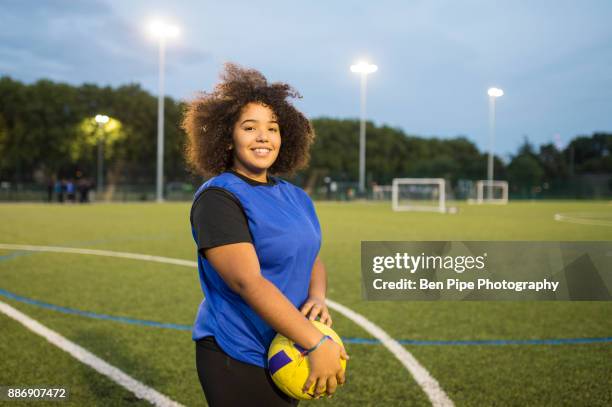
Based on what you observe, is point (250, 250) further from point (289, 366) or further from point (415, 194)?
point (415, 194)

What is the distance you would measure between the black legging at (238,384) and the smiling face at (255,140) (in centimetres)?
68

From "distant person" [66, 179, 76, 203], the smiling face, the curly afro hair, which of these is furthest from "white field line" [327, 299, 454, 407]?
"distant person" [66, 179, 76, 203]

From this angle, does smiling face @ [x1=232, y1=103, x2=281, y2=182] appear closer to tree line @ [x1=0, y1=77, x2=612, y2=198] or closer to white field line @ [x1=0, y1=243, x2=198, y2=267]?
white field line @ [x1=0, y1=243, x2=198, y2=267]

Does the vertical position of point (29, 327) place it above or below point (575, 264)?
below

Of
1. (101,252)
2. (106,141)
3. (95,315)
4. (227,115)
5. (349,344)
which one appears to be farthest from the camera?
(106,141)

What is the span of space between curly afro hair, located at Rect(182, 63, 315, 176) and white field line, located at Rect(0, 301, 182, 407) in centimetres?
204

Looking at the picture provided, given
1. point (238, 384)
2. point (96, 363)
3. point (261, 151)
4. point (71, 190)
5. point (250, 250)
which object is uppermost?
point (261, 151)

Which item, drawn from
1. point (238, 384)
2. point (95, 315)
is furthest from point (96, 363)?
point (238, 384)

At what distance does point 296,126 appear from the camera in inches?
94.0

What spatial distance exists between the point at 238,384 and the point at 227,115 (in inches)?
41.0

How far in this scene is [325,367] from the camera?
178cm

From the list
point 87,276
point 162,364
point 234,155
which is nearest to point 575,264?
point 234,155

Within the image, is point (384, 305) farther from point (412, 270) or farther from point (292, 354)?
point (292, 354)

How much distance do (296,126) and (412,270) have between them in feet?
4.78
